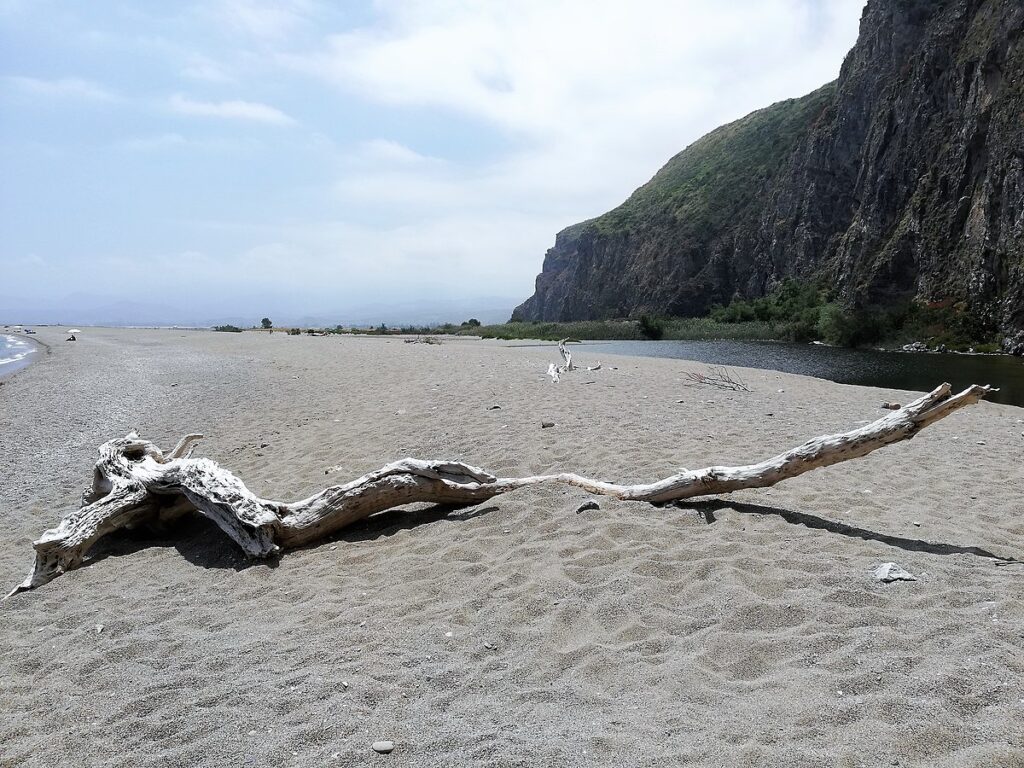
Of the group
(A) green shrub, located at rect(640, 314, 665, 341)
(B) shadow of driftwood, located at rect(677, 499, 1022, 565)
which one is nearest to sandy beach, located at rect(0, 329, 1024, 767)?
(B) shadow of driftwood, located at rect(677, 499, 1022, 565)

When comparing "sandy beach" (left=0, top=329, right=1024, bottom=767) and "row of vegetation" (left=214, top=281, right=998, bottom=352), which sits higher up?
"row of vegetation" (left=214, top=281, right=998, bottom=352)

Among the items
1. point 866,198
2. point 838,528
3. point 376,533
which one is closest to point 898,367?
point 838,528

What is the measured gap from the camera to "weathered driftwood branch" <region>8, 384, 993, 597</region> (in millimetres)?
5520

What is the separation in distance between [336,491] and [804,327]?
54011 mm

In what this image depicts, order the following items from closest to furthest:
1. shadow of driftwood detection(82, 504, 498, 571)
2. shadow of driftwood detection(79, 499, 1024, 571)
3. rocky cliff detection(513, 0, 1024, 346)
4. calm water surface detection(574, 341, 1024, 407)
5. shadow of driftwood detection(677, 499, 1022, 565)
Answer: shadow of driftwood detection(677, 499, 1022, 565)
shadow of driftwood detection(79, 499, 1024, 571)
shadow of driftwood detection(82, 504, 498, 571)
calm water surface detection(574, 341, 1024, 407)
rocky cliff detection(513, 0, 1024, 346)

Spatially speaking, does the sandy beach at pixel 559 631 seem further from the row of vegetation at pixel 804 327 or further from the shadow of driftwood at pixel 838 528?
the row of vegetation at pixel 804 327

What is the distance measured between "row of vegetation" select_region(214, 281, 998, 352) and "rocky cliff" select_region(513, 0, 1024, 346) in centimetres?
168

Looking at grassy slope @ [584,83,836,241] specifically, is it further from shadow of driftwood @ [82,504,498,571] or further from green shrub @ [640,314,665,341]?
shadow of driftwood @ [82,504,498,571]

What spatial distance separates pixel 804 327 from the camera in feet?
173

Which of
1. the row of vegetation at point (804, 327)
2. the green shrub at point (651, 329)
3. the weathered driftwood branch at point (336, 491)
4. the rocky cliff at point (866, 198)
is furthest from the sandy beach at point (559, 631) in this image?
the green shrub at point (651, 329)

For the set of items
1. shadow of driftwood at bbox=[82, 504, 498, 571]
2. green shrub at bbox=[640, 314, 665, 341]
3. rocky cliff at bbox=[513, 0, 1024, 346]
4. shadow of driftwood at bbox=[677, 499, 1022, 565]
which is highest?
rocky cliff at bbox=[513, 0, 1024, 346]

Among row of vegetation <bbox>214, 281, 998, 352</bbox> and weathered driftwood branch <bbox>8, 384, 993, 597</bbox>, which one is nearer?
weathered driftwood branch <bbox>8, 384, 993, 597</bbox>

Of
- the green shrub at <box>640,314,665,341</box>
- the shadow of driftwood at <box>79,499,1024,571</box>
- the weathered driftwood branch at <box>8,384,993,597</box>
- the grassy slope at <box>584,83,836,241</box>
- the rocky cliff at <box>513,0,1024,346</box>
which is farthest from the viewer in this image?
the grassy slope at <box>584,83,836,241</box>

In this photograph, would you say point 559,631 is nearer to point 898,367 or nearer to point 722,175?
point 898,367
